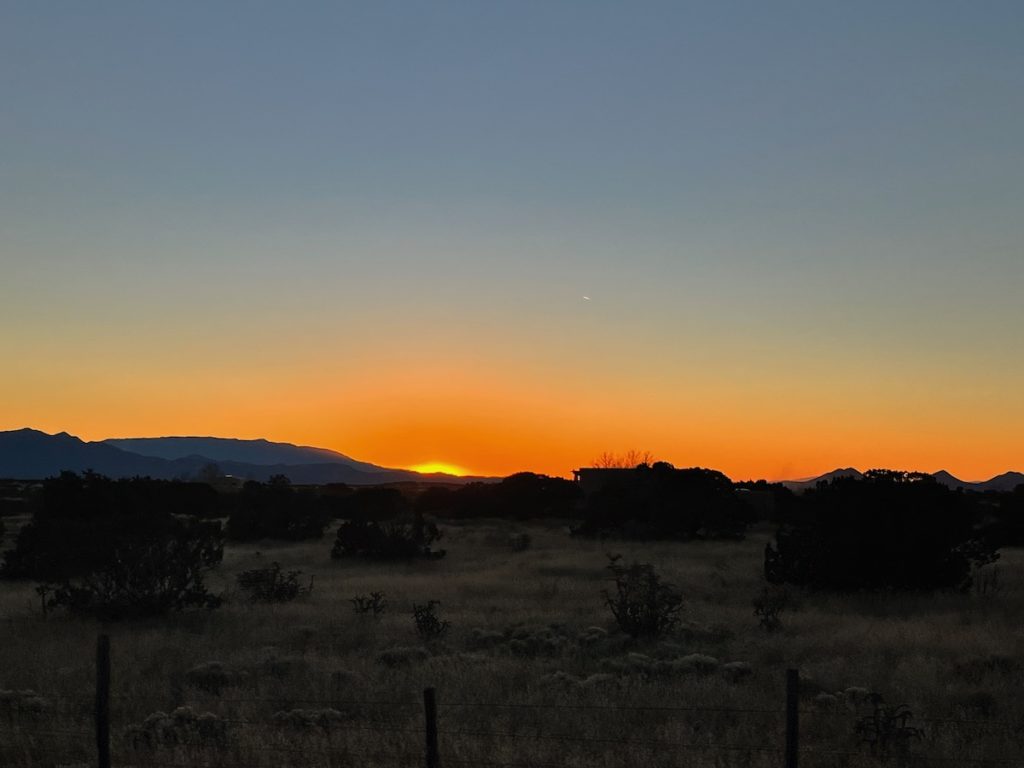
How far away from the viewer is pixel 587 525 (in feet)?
155

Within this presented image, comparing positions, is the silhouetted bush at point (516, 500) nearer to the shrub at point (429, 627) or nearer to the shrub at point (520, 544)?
the shrub at point (520, 544)

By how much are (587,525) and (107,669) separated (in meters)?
38.2

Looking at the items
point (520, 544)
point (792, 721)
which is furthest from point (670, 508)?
point (792, 721)

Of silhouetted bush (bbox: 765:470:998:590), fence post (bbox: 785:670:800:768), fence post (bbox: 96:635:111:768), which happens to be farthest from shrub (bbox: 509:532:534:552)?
fence post (bbox: 785:670:800:768)

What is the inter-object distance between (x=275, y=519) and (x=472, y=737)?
120 feet

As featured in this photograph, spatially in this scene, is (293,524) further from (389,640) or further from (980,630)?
(980,630)

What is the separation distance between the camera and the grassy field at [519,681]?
10.7 meters

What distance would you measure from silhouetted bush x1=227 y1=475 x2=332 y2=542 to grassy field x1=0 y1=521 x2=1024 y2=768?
68.3 ft

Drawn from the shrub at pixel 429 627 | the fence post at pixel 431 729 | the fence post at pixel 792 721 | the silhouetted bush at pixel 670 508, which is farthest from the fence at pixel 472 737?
the silhouetted bush at pixel 670 508

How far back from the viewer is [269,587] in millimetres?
24266

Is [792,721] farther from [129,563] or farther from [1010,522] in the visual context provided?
[1010,522]

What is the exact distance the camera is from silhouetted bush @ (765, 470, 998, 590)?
25.2m

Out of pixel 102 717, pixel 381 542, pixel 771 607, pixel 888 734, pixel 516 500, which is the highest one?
pixel 516 500

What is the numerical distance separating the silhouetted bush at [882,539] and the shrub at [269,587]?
12654 mm
